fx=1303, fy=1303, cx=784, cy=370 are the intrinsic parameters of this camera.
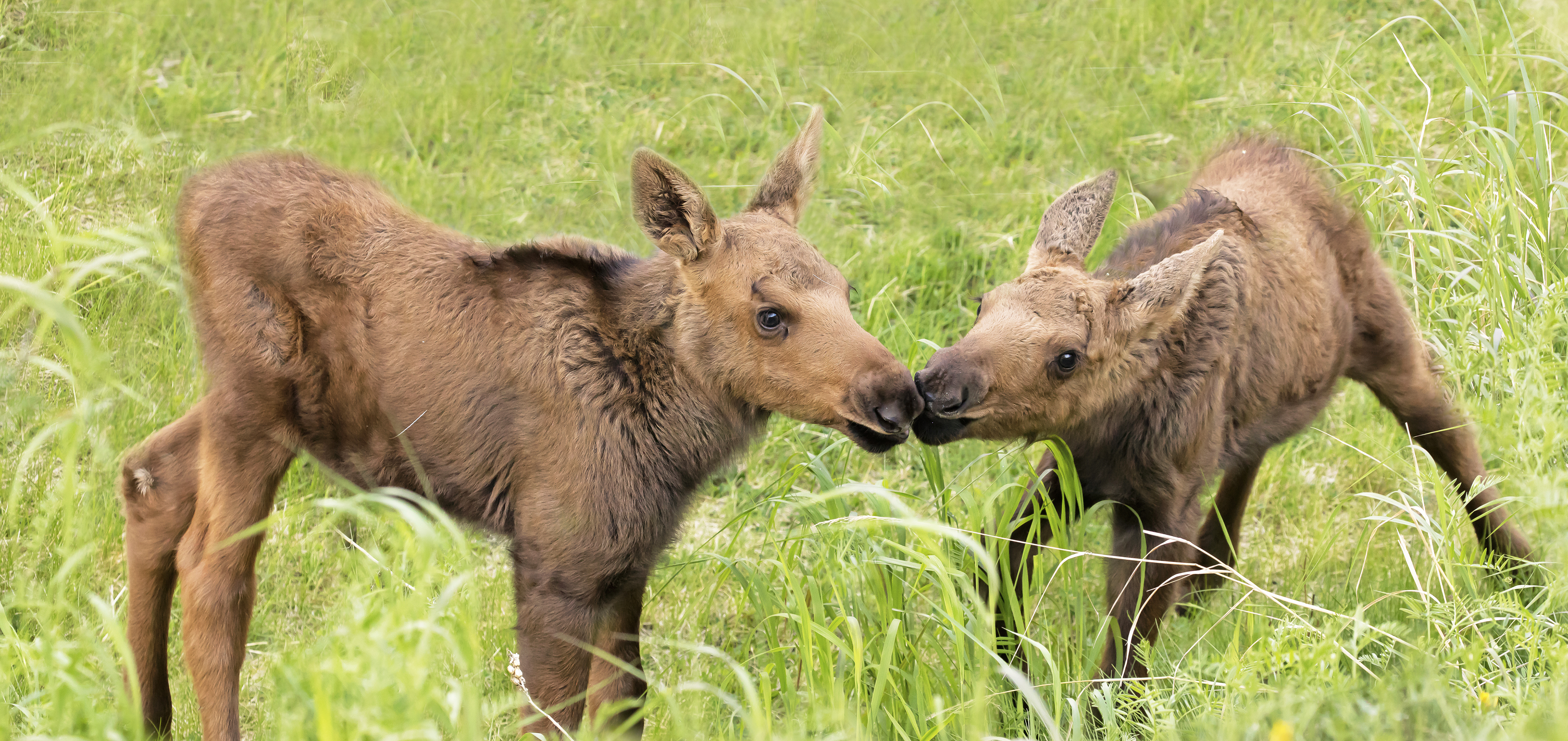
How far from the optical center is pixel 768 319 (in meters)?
4.53

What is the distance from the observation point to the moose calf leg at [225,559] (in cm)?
461

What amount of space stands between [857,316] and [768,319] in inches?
99.5

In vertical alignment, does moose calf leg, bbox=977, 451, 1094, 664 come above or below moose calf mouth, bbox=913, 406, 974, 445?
below

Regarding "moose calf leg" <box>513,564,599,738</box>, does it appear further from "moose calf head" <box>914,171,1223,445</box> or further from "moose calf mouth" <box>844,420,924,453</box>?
Result: "moose calf head" <box>914,171,1223,445</box>

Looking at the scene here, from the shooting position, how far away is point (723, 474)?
5.05 m

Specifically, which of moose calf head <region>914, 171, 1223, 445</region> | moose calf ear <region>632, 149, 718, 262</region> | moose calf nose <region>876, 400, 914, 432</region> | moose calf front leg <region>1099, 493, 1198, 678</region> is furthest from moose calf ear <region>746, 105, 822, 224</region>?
moose calf front leg <region>1099, 493, 1198, 678</region>

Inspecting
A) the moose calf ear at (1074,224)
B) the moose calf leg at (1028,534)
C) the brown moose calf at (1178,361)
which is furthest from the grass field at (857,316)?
the moose calf ear at (1074,224)

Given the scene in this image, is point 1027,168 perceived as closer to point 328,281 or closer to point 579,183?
point 579,183

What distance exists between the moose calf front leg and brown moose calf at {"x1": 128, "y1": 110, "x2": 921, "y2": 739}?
1351 millimetres

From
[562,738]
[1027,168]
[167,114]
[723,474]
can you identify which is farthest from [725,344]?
[167,114]

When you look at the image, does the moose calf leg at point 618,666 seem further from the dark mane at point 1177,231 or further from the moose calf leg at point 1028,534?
the dark mane at point 1177,231

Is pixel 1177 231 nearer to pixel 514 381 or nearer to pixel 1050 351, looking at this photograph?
pixel 1050 351

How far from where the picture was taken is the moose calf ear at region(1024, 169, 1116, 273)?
509cm

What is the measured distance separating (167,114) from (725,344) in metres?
4.59
